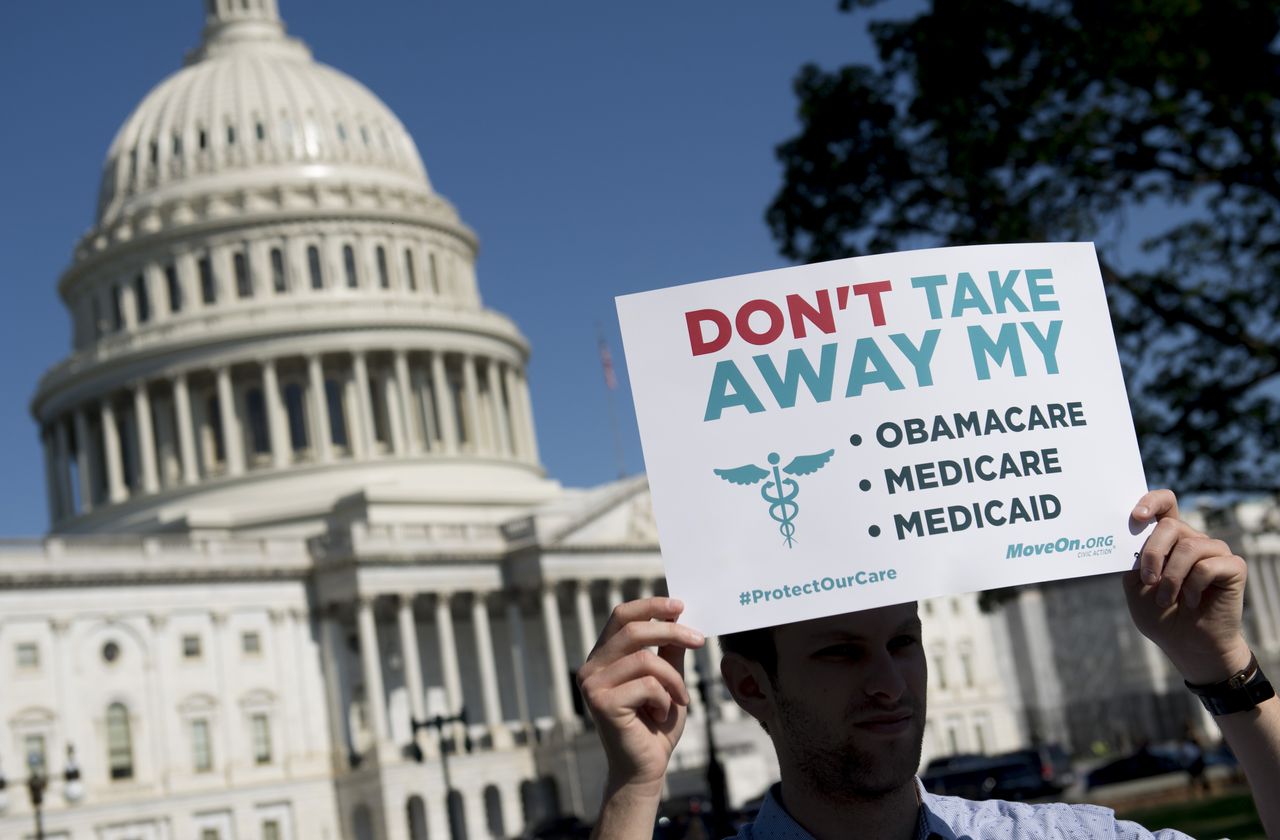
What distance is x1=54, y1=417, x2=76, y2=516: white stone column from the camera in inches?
3620

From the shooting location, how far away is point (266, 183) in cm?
9169

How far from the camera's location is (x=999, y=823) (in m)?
5.13

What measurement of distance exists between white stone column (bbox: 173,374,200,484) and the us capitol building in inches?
7.6

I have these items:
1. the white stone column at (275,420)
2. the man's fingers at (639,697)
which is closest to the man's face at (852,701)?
the man's fingers at (639,697)

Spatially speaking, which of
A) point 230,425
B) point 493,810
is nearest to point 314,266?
point 230,425

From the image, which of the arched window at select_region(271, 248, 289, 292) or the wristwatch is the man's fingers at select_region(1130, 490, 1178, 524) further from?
the arched window at select_region(271, 248, 289, 292)

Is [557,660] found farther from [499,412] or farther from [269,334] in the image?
[269,334]

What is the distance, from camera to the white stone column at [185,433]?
86188 mm

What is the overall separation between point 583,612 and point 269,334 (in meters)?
21.2

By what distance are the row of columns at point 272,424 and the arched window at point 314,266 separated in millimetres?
4901

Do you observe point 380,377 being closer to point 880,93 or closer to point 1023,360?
point 880,93

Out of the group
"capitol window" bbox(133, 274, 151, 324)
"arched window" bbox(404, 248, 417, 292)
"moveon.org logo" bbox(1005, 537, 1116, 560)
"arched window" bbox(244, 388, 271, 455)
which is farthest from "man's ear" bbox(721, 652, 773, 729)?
"arched window" bbox(404, 248, 417, 292)

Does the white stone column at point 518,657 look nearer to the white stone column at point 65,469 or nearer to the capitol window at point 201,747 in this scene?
the capitol window at point 201,747

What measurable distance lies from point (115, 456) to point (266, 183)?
15.7 m
